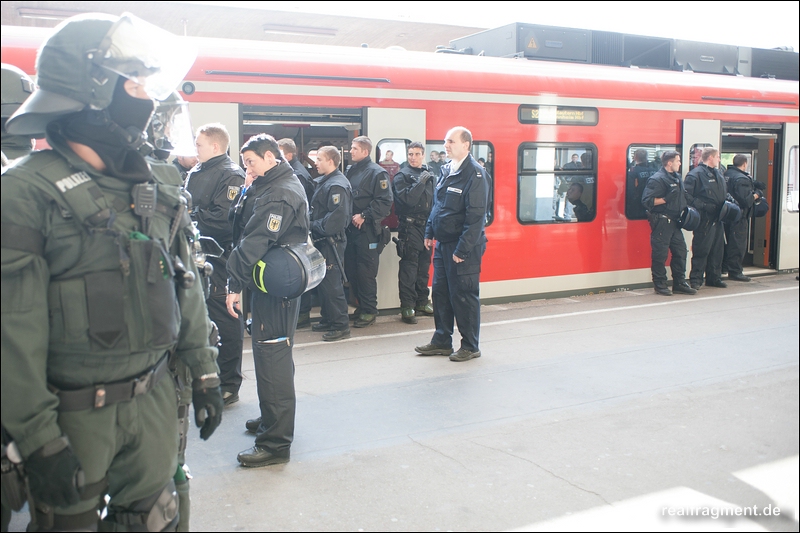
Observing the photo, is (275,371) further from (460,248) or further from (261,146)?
(460,248)

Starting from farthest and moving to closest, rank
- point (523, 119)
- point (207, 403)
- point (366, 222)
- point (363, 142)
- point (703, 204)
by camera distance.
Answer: point (703, 204), point (523, 119), point (366, 222), point (363, 142), point (207, 403)

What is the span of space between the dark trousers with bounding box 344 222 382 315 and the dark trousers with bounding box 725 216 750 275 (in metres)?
5.98

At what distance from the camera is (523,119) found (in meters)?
8.66

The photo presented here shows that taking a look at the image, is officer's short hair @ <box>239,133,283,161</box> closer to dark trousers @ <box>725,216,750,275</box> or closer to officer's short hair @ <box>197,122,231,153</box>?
officer's short hair @ <box>197,122,231,153</box>

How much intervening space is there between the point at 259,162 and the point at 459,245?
2.38m

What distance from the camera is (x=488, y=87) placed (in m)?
8.37

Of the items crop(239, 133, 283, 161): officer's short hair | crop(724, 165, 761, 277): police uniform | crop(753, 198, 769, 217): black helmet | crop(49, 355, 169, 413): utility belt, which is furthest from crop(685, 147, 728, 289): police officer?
crop(49, 355, 169, 413): utility belt

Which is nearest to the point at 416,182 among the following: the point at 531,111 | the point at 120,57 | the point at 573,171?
the point at 531,111

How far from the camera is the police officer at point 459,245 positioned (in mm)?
6207

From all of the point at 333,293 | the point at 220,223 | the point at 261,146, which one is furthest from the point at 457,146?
the point at 261,146

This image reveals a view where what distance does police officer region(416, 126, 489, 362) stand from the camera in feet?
20.4

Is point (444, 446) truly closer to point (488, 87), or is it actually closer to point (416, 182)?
point (416, 182)

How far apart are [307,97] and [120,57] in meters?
4.97

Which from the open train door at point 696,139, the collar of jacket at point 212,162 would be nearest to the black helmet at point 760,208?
the open train door at point 696,139
